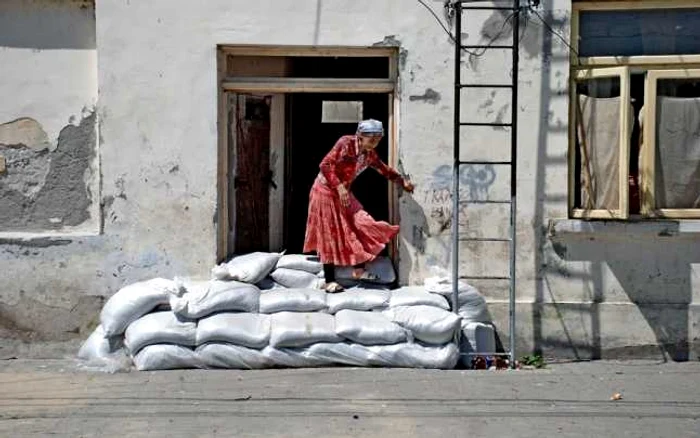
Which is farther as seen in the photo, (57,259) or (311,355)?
(57,259)

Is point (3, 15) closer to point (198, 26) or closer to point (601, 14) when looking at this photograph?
point (198, 26)

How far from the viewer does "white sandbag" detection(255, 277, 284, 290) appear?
25.9ft

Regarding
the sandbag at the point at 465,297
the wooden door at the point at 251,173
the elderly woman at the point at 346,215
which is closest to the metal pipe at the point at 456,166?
the sandbag at the point at 465,297

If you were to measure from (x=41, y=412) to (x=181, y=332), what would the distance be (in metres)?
1.37

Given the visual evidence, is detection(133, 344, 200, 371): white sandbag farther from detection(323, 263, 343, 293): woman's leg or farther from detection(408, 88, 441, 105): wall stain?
detection(408, 88, 441, 105): wall stain

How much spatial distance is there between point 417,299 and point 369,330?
56 centimetres

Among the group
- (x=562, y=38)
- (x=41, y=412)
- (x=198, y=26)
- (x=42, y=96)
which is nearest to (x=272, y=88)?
(x=198, y=26)

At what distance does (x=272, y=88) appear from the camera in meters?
8.15

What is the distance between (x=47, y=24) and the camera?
318 inches

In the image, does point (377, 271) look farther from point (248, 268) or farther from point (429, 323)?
point (248, 268)

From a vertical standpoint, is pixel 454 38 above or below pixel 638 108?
above

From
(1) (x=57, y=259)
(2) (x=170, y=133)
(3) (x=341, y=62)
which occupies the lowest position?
(1) (x=57, y=259)

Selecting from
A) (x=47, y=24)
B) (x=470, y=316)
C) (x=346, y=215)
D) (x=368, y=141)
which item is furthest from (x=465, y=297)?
(x=47, y=24)

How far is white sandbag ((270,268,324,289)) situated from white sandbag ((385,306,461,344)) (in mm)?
847
